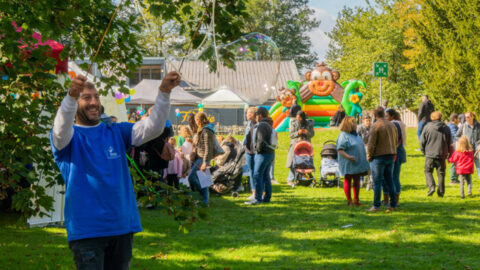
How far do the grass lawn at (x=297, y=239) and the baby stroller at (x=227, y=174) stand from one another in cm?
139

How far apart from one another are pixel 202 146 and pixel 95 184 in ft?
23.0

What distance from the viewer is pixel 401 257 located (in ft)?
23.9

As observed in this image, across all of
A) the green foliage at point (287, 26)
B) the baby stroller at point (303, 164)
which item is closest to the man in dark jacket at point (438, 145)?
the baby stroller at point (303, 164)

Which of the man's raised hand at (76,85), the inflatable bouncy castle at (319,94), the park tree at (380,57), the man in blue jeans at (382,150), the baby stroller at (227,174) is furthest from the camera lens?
the park tree at (380,57)

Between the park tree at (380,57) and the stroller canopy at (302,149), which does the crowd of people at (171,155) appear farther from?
the park tree at (380,57)

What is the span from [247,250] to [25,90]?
3.28 metres

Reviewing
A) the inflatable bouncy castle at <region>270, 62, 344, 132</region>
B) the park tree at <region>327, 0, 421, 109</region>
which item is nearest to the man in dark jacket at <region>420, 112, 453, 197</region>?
the inflatable bouncy castle at <region>270, 62, 344, 132</region>

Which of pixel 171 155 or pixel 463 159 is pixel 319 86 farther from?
pixel 171 155

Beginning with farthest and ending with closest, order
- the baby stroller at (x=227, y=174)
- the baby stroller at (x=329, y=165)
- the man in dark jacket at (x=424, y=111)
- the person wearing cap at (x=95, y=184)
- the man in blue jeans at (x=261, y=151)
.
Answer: the man in dark jacket at (x=424, y=111) < the baby stroller at (x=329, y=165) < the baby stroller at (x=227, y=174) < the man in blue jeans at (x=261, y=151) < the person wearing cap at (x=95, y=184)

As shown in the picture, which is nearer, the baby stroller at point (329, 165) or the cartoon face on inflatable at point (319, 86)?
the baby stroller at point (329, 165)

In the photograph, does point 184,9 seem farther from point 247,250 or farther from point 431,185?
point 431,185

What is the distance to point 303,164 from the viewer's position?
15234mm

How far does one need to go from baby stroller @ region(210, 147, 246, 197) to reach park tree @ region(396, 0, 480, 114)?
15383mm

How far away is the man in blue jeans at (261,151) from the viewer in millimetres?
11375
